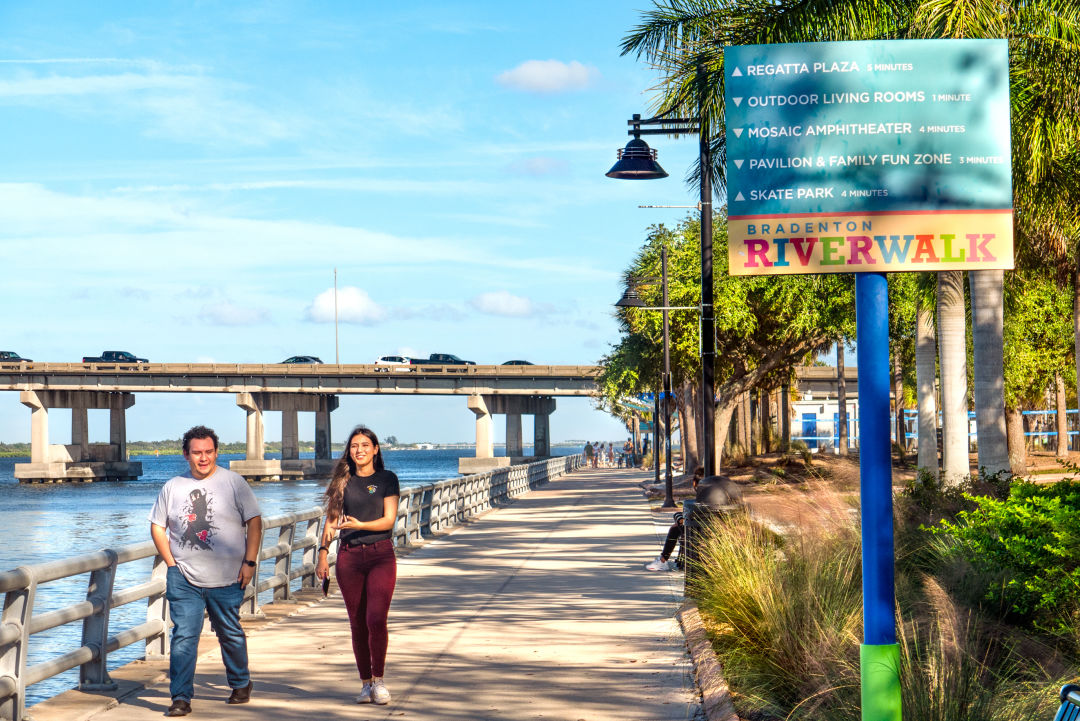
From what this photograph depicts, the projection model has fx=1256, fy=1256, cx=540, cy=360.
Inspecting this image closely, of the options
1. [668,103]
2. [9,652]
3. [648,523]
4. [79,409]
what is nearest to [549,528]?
[648,523]

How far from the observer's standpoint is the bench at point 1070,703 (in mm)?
4289

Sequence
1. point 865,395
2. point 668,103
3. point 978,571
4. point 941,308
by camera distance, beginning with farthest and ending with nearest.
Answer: point 668,103 < point 941,308 < point 978,571 < point 865,395

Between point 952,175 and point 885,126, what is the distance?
42 cm

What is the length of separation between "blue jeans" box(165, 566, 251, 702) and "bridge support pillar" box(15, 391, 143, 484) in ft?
338

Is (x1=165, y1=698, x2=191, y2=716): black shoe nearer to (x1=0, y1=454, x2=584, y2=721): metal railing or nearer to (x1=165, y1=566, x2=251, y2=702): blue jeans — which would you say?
(x1=165, y1=566, x2=251, y2=702): blue jeans

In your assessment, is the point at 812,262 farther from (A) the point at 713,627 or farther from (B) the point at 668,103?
(B) the point at 668,103

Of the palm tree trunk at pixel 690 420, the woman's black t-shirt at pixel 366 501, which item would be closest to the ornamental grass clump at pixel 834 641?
the woman's black t-shirt at pixel 366 501

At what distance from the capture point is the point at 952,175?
6305 millimetres

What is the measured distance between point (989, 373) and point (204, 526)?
13.1 metres

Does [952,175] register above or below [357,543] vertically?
above

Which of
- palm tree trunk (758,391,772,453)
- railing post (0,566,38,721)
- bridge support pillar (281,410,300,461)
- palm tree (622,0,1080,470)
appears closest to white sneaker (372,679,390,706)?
railing post (0,566,38,721)

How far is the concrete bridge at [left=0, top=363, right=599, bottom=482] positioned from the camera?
97.4 metres

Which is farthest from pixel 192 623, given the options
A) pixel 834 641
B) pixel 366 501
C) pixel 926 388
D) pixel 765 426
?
pixel 765 426

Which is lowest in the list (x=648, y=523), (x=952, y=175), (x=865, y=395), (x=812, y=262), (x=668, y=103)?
(x=648, y=523)
